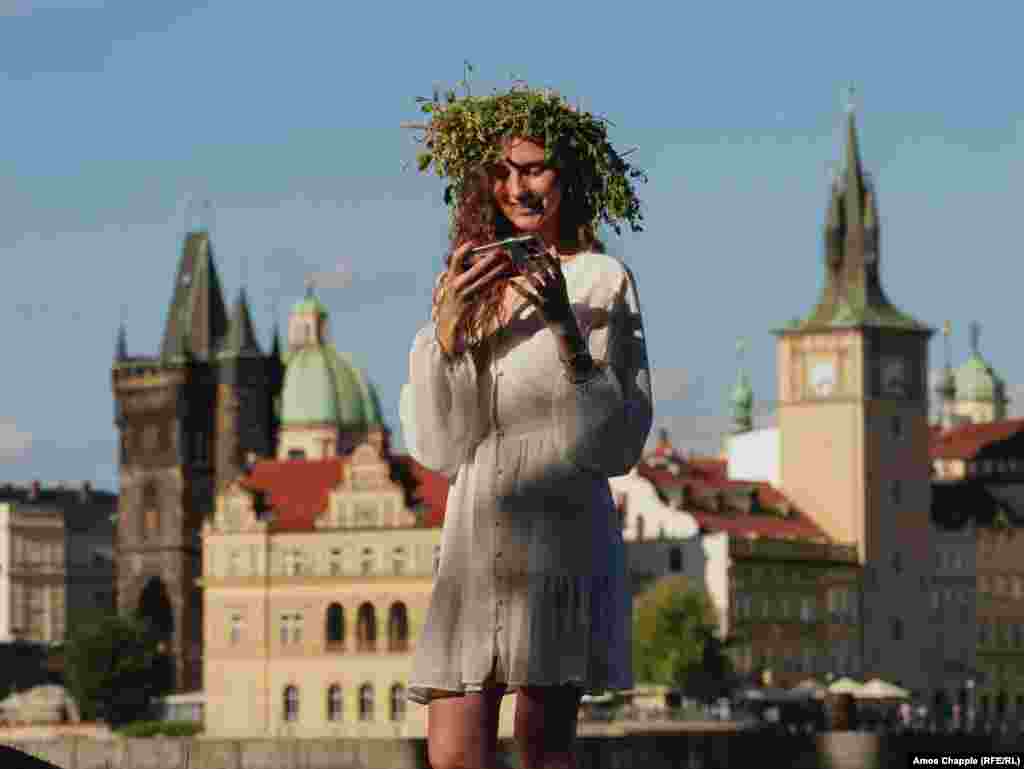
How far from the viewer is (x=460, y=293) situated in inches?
411

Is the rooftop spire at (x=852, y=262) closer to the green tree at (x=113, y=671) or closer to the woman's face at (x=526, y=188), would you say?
the green tree at (x=113, y=671)

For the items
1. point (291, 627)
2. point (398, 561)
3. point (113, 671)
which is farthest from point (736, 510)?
point (113, 671)

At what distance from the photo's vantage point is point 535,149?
35.5ft

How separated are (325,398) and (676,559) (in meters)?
39.4

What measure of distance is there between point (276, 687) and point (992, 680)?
1556 inches

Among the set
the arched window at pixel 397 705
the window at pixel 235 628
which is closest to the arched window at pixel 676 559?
the arched window at pixel 397 705

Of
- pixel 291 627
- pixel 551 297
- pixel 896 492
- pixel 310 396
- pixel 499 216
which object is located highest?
pixel 310 396

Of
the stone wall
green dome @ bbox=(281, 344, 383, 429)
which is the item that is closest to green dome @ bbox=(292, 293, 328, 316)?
green dome @ bbox=(281, 344, 383, 429)

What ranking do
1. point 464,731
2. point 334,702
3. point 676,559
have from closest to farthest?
point 464,731, point 334,702, point 676,559

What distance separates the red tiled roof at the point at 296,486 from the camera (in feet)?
419

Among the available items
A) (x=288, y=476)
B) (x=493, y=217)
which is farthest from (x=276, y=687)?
(x=493, y=217)

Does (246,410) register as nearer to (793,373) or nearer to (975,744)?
(793,373)

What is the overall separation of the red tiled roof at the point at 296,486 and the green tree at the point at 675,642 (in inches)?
473

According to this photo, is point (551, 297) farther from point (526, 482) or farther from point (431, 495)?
point (431, 495)
